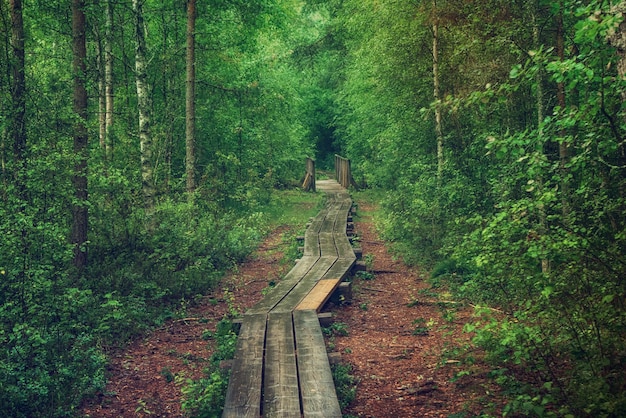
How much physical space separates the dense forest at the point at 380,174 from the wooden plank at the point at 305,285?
184cm

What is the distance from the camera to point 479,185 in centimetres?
1081

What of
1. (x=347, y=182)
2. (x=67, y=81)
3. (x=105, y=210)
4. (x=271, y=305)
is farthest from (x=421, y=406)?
(x=347, y=182)

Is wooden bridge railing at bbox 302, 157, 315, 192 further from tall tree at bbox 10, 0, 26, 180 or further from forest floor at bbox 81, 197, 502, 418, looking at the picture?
tall tree at bbox 10, 0, 26, 180

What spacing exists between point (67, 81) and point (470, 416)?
7.28m

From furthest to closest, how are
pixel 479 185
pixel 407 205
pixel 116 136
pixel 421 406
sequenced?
pixel 407 205
pixel 116 136
pixel 479 185
pixel 421 406

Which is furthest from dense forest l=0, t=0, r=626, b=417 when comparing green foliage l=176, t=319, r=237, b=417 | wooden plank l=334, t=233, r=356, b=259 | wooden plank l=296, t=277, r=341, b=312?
wooden plank l=296, t=277, r=341, b=312

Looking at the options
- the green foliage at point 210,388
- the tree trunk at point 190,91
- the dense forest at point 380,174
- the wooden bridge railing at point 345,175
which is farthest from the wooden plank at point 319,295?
the wooden bridge railing at point 345,175

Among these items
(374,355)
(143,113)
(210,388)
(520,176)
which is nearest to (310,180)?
(143,113)

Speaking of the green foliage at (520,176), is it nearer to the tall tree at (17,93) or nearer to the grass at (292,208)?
the grass at (292,208)

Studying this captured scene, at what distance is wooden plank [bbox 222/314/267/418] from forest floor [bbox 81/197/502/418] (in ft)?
2.21

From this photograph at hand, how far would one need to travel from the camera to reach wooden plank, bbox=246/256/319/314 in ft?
26.8

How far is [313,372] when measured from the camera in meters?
5.78

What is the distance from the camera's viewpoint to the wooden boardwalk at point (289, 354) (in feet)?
16.6

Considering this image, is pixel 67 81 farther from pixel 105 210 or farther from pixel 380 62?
pixel 380 62
